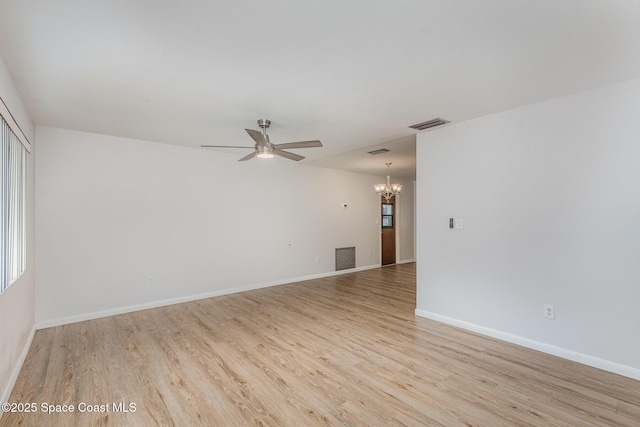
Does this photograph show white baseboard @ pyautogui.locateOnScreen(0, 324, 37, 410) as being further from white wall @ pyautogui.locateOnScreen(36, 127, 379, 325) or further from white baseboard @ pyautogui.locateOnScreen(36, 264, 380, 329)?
white wall @ pyautogui.locateOnScreen(36, 127, 379, 325)

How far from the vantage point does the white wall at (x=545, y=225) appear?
2.59m

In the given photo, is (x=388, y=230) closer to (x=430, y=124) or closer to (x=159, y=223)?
(x=430, y=124)

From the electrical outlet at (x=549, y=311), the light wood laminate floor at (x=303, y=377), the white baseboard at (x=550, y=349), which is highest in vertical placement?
the electrical outlet at (x=549, y=311)

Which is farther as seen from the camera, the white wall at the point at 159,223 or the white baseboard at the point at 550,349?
the white wall at the point at 159,223

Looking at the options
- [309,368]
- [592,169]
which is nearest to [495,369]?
[309,368]

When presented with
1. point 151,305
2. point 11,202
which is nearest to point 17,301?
point 11,202

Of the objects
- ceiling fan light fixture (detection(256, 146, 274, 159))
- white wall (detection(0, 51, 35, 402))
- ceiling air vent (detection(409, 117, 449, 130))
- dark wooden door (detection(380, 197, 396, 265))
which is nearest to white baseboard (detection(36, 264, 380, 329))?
white wall (detection(0, 51, 35, 402))

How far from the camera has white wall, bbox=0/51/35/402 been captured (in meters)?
2.21

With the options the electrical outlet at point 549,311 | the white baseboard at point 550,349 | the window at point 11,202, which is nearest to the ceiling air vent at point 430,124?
the electrical outlet at point 549,311

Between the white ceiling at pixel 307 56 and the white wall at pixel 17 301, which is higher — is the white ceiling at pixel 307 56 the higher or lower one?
the higher one

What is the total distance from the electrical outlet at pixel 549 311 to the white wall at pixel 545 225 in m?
0.04

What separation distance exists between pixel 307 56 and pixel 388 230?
22.7 ft

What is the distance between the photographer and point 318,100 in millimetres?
2957

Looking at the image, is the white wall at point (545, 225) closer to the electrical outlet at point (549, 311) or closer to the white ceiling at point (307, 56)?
the electrical outlet at point (549, 311)
